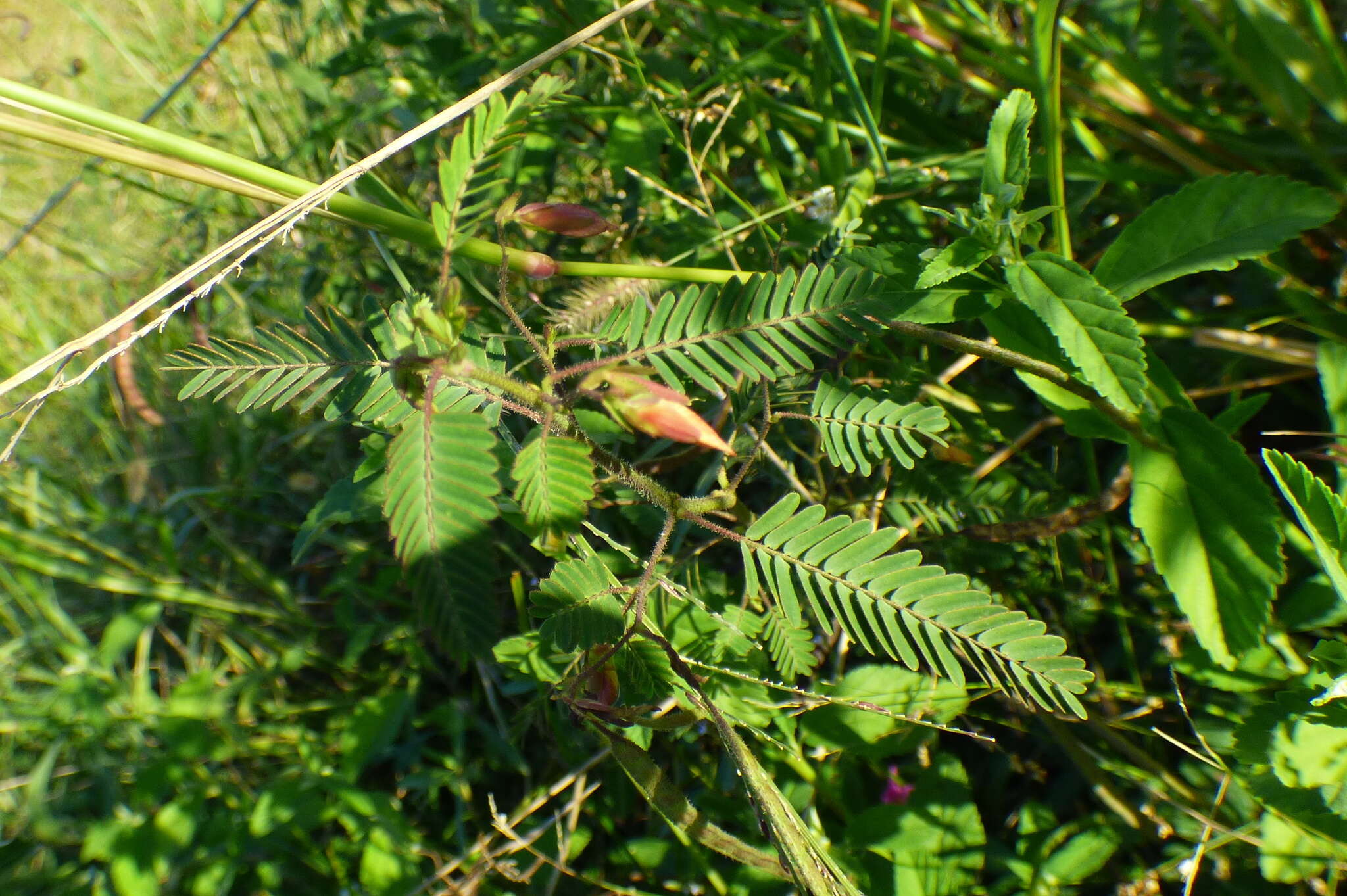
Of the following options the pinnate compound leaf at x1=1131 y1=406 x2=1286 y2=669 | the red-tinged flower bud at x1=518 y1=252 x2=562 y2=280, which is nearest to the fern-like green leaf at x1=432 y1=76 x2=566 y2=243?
the red-tinged flower bud at x1=518 y1=252 x2=562 y2=280

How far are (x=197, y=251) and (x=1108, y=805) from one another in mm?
2410

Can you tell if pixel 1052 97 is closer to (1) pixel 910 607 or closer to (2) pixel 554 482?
(1) pixel 910 607

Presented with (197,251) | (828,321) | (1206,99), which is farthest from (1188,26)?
(197,251)

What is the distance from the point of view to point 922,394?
1.46 meters

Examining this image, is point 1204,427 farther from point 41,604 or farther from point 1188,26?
point 41,604

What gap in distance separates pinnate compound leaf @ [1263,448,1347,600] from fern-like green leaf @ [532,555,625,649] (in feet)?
2.60

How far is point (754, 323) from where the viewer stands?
1.01 m

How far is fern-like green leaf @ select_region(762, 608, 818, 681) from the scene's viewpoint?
3.90 ft

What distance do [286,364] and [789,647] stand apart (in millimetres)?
722

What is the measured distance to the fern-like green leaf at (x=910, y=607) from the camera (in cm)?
94

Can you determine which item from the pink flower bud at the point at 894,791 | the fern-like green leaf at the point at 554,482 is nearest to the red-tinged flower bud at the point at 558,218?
the fern-like green leaf at the point at 554,482

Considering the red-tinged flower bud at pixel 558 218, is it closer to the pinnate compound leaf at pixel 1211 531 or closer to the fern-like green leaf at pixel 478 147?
the fern-like green leaf at pixel 478 147

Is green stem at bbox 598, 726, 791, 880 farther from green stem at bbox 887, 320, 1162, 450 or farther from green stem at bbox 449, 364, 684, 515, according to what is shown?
green stem at bbox 887, 320, 1162, 450

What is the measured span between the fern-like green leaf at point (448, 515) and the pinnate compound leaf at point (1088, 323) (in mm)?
662
